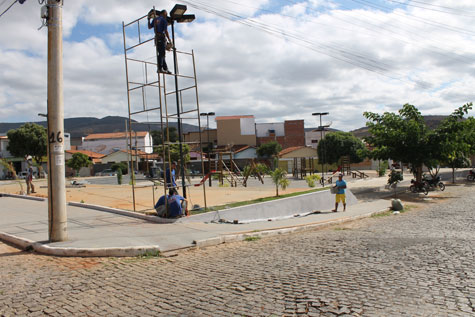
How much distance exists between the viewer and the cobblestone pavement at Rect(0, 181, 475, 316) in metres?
4.62

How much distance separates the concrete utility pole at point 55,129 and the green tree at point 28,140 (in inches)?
1879

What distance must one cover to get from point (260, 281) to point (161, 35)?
8.31 m

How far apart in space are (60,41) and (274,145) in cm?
5753

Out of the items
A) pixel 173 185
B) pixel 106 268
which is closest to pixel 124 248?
pixel 106 268

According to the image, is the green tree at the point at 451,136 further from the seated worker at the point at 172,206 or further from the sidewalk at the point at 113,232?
the seated worker at the point at 172,206

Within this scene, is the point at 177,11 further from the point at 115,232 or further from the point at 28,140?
the point at 28,140

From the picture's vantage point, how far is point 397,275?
5824mm

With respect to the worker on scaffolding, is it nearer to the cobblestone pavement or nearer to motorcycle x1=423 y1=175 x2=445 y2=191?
the cobblestone pavement

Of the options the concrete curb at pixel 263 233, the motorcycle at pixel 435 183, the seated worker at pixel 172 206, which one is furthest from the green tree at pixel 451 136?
the seated worker at pixel 172 206

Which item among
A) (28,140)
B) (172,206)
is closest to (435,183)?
(172,206)

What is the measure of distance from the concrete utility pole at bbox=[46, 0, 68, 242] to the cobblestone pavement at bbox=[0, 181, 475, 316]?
824 mm

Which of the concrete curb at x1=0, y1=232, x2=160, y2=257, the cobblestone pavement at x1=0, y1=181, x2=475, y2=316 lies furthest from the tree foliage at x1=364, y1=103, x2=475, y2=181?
the concrete curb at x1=0, y1=232, x2=160, y2=257

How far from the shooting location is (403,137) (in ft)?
78.6

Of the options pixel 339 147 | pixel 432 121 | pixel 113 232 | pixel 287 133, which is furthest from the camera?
pixel 287 133
